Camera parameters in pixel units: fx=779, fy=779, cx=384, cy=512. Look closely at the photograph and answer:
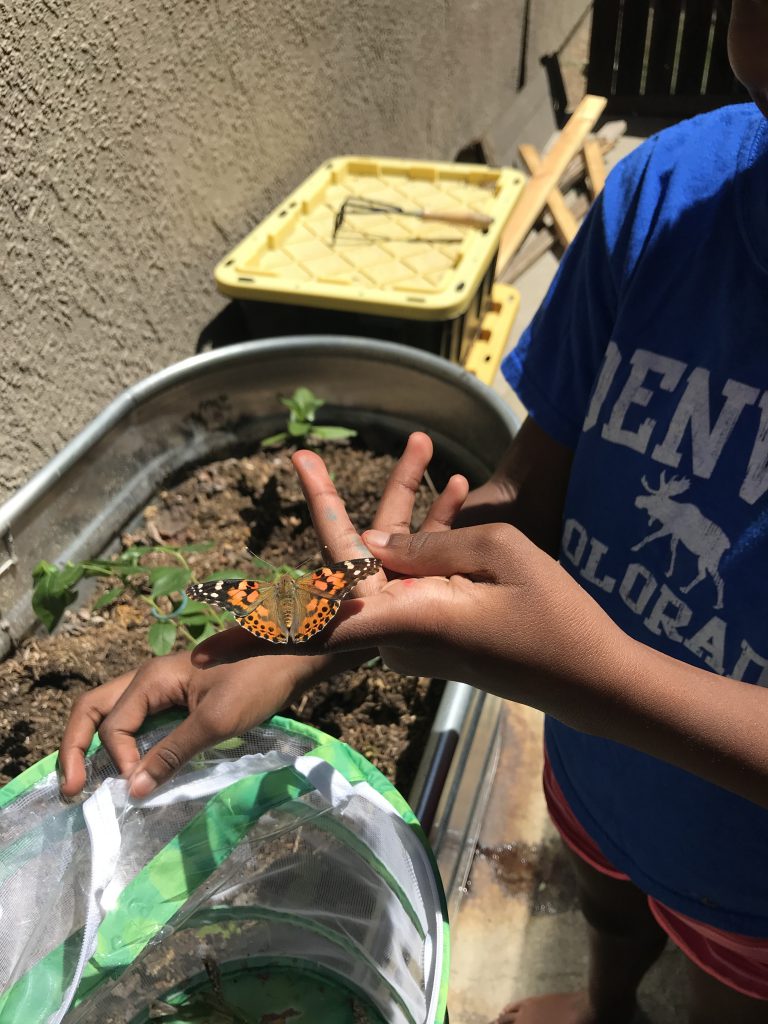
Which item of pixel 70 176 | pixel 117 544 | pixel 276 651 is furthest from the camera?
pixel 117 544

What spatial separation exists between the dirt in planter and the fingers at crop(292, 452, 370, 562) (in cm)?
71

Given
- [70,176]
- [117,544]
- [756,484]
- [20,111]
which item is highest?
[20,111]

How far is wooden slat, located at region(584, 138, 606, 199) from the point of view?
3.80 m

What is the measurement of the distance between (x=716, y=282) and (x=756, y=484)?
21 cm

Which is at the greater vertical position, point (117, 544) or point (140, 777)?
point (140, 777)

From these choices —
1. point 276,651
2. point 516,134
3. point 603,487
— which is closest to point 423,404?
point 603,487

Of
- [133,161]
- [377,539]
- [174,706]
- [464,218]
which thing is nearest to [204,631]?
[174,706]

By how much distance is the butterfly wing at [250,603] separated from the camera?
0.71 metres

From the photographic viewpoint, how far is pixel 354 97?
263 centimetres

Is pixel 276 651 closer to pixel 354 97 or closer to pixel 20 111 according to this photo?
pixel 20 111

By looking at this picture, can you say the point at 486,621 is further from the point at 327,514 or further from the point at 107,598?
the point at 107,598

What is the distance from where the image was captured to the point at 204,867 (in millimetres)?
991

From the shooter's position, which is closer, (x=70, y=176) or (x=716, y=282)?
(x=716, y=282)

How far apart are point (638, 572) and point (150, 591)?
1.10 metres
